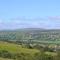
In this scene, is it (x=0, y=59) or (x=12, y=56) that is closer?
(x=0, y=59)

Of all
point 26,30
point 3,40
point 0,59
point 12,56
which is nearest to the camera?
point 0,59

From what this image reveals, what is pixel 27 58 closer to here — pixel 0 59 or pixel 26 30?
pixel 0 59

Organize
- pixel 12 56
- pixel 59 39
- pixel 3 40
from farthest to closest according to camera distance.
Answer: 1. pixel 59 39
2. pixel 3 40
3. pixel 12 56

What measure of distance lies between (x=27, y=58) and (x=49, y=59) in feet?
8.79

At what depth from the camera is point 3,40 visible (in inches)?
2616

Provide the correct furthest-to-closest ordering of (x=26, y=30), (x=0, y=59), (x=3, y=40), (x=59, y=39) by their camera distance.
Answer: (x=26, y=30) < (x=59, y=39) < (x=3, y=40) < (x=0, y=59)

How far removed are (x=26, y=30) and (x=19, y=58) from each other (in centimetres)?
6362

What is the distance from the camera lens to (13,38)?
6831 centimetres

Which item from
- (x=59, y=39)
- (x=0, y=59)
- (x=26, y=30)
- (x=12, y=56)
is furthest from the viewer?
(x=26, y=30)

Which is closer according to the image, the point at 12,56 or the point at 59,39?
the point at 12,56

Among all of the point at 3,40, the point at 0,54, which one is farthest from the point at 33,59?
the point at 3,40

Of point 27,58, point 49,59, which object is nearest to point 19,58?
point 27,58

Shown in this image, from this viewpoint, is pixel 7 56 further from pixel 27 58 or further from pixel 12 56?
pixel 27 58

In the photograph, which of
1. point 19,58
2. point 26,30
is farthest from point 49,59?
point 26,30
